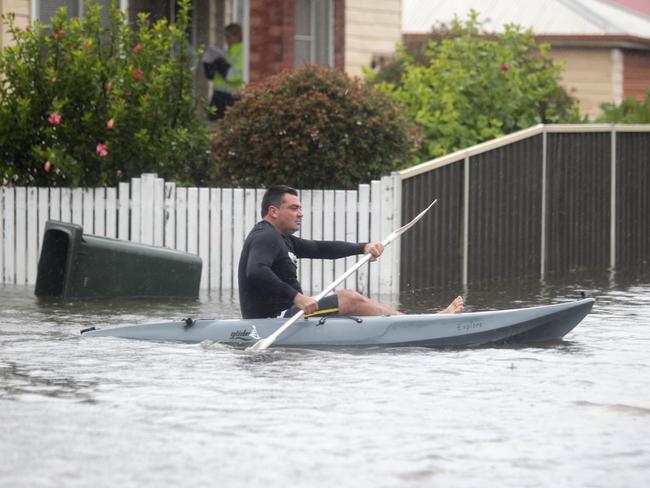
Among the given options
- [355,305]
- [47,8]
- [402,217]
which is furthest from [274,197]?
[47,8]

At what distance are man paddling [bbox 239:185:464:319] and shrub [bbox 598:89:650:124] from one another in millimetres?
11289

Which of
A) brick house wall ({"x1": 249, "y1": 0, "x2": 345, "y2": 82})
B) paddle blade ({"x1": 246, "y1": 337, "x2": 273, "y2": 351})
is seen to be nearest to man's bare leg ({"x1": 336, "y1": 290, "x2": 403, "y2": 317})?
paddle blade ({"x1": 246, "y1": 337, "x2": 273, "y2": 351})

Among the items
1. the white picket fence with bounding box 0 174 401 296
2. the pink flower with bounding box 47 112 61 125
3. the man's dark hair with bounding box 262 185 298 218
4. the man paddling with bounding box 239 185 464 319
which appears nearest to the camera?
the man paddling with bounding box 239 185 464 319

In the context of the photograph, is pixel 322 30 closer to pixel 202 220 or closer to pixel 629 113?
pixel 629 113

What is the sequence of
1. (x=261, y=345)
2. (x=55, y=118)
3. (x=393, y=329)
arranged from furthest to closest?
(x=55, y=118) < (x=393, y=329) < (x=261, y=345)

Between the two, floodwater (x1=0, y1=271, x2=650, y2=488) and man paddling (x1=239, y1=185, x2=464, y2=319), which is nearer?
floodwater (x1=0, y1=271, x2=650, y2=488)

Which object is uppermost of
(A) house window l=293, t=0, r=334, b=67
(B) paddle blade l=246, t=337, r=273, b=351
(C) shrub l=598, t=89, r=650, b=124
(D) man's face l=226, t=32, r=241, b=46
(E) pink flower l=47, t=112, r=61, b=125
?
(A) house window l=293, t=0, r=334, b=67

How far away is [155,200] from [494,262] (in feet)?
14.2

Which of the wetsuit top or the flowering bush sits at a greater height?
the flowering bush

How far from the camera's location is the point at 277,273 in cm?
1367

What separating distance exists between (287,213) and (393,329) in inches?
55.3

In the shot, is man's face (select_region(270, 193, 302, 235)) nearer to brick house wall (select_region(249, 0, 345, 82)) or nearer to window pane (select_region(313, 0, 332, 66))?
brick house wall (select_region(249, 0, 345, 82))

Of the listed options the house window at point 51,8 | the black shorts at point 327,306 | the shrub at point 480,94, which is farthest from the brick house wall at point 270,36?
the black shorts at point 327,306

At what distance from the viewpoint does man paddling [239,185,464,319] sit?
43.5 ft
